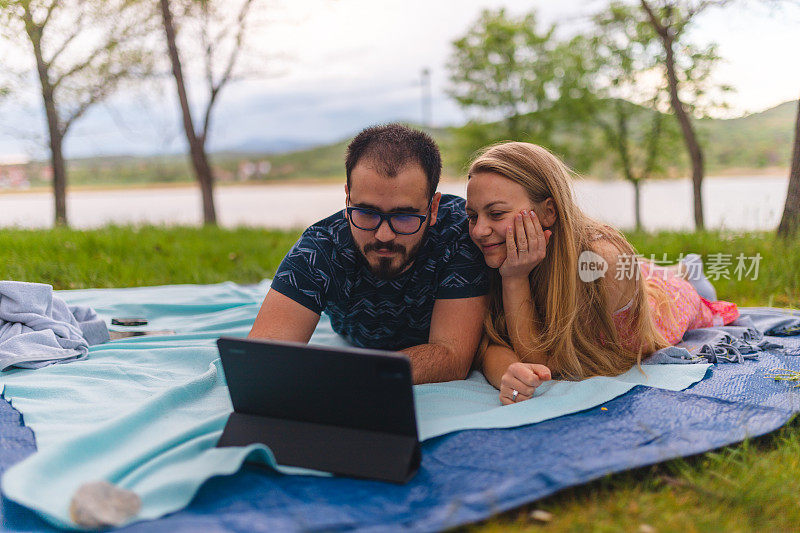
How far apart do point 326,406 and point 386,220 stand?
0.93 metres

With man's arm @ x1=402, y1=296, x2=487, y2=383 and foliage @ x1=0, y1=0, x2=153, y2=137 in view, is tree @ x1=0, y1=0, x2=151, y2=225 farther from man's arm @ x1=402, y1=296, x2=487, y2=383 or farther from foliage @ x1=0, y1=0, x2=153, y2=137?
man's arm @ x1=402, y1=296, x2=487, y2=383

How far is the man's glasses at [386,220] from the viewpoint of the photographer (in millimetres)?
2582

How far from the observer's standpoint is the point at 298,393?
6.40 ft

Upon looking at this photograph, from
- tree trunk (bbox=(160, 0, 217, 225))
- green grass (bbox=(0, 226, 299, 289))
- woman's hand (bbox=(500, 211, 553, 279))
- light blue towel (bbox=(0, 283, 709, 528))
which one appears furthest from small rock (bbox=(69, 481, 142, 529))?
tree trunk (bbox=(160, 0, 217, 225))

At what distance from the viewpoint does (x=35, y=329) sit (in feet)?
10.5

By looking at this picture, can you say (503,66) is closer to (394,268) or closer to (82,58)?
(82,58)

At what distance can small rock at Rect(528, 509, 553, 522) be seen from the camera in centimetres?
170

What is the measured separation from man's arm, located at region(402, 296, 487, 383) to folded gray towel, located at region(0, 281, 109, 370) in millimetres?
1811

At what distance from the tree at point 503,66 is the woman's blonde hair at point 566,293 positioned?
19348 millimetres

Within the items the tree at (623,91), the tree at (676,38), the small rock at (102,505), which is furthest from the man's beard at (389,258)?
the tree at (623,91)

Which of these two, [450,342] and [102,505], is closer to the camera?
[102,505]

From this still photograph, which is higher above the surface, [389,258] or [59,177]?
[59,177]

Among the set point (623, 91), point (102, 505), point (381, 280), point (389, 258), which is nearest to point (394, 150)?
point (389, 258)

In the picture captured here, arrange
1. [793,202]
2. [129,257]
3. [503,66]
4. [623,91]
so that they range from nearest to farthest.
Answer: [793,202] → [129,257] → [623,91] → [503,66]
